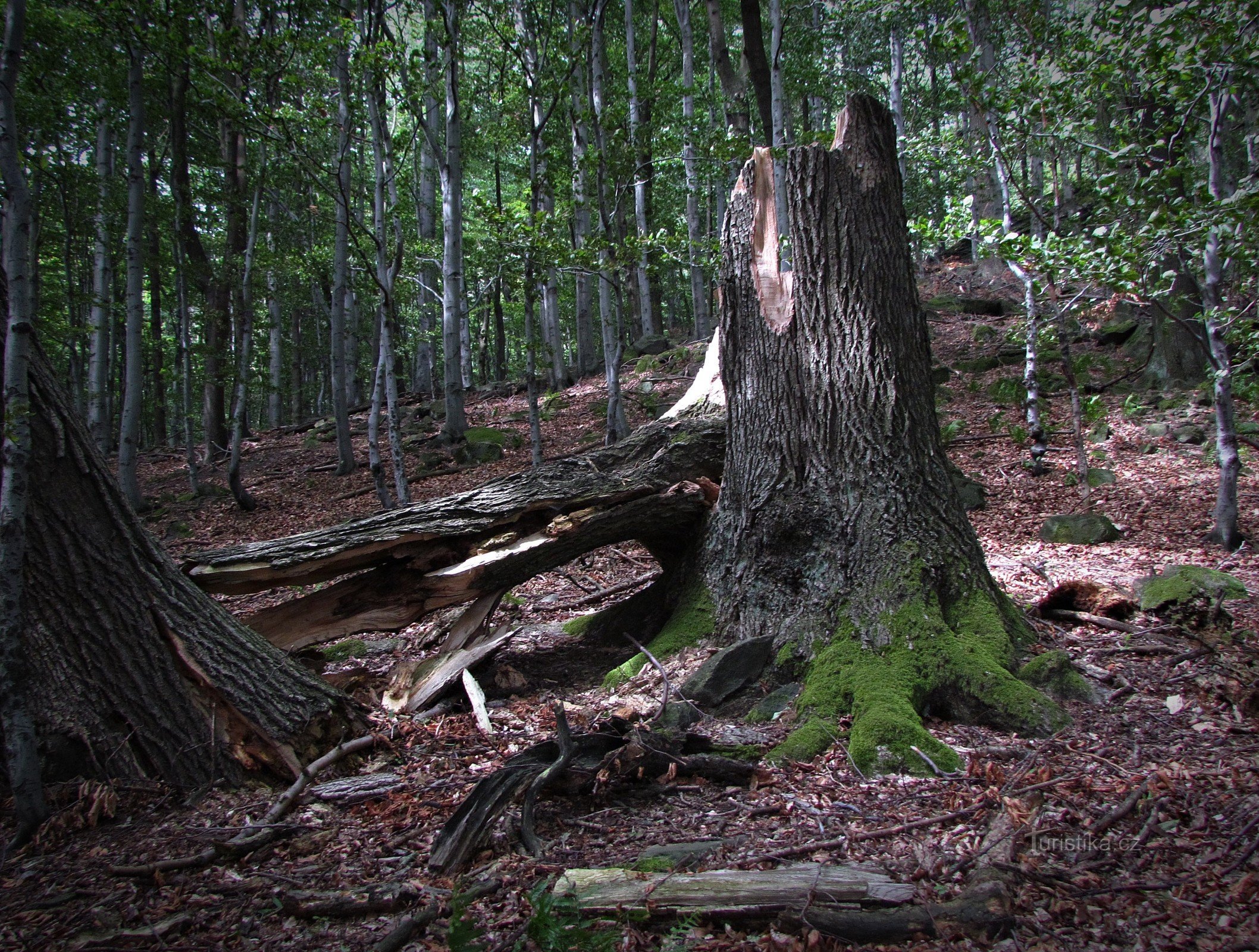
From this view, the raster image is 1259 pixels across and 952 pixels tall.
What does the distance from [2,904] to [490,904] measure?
1801 millimetres

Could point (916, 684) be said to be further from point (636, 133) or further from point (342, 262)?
point (342, 262)

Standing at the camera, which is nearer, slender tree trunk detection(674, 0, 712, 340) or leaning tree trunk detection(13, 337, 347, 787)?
leaning tree trunk detection(13, 337, 347, 787)

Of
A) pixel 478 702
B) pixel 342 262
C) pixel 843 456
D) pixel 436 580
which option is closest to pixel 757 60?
pixel 342 262

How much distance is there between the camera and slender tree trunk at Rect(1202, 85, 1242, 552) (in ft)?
22.2

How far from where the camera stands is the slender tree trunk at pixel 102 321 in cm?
1105

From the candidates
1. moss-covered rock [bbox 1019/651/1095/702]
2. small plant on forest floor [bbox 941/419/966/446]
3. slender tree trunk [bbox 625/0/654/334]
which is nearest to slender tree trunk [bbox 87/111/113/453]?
slender tree trunk [bbox 625/0/654/334]

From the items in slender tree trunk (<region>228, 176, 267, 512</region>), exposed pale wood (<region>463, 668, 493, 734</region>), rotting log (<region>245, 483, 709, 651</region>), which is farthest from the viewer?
slender tree trunk (<region>228, 176, 267, 512</region>)

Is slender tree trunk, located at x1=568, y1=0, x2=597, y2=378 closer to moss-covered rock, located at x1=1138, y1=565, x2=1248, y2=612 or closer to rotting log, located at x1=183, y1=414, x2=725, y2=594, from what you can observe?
rotting log, located at x1=183, y1=414, x2=725, y2=594

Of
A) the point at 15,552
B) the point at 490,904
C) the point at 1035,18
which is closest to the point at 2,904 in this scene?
the point at 15,552

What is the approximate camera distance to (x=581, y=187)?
13664mm

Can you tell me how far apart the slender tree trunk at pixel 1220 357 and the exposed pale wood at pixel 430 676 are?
7335 millimetres

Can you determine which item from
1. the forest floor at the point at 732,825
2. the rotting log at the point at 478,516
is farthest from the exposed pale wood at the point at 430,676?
the rotting log at the point at 478,516

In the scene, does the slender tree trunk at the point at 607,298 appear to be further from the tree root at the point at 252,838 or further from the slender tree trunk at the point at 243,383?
the tree root at the point at 252,838

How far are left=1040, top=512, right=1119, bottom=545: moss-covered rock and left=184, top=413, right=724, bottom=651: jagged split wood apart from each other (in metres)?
4.93
